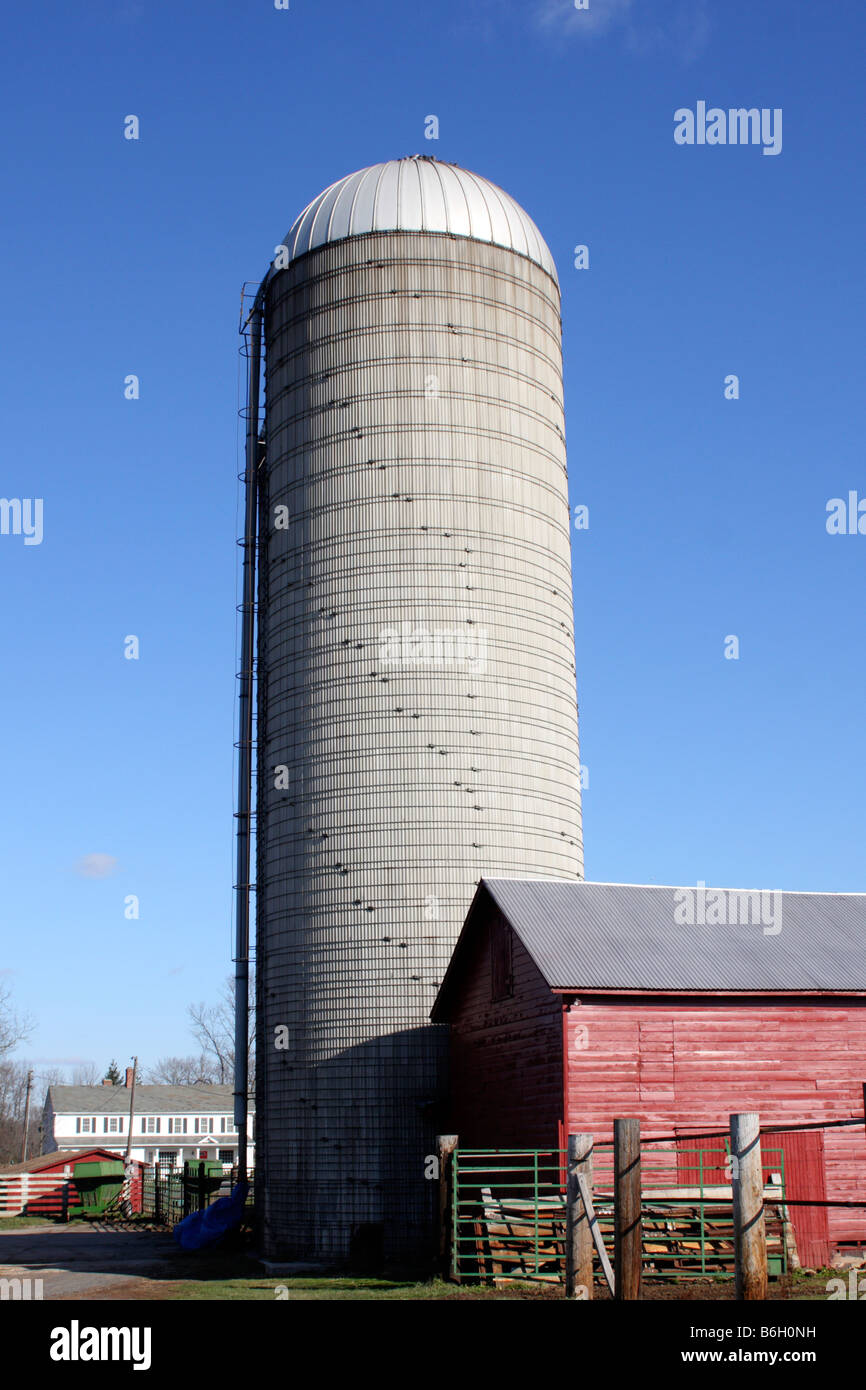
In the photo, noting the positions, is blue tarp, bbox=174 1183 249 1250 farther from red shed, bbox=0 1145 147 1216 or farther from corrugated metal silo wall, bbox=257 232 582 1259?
red shed, bbox=0 1145 147 1216

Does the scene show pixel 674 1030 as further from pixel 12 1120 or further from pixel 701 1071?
pixel 12 1120

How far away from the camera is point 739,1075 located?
24156mm

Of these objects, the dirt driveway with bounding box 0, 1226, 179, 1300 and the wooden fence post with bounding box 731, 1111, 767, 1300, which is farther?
the dirt driveway with bounding box 0, 1226, 179, 1300

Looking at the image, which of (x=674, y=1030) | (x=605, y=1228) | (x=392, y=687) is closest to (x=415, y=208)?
(x=392, y=687)

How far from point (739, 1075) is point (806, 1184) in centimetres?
218

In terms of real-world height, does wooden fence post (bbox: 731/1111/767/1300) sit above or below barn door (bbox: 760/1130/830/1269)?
above

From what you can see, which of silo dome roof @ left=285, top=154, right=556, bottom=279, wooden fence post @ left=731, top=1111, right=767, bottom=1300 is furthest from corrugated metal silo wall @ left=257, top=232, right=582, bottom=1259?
wooden fence post @ left=731, top=1111, right=767, bottom=1300

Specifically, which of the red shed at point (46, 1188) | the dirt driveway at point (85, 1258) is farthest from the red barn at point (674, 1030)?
the red shed at point (46, 1188)

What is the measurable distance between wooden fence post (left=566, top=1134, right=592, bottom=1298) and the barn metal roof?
706 cm

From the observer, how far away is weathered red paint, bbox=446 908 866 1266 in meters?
23.4

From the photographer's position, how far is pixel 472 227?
34281mm
